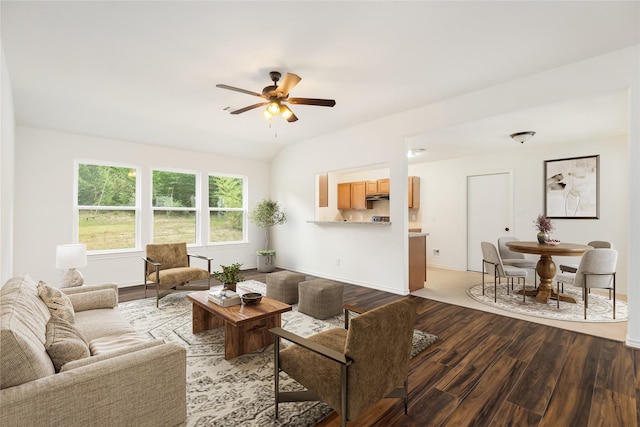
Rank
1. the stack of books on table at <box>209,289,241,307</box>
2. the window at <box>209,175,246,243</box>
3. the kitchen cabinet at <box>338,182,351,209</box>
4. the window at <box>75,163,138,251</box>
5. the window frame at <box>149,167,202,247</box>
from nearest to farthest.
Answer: the stack of books on table at <box>209,289,241,307</box>
the window at <box>75,163,138,251</box>
the window frame at <box>149,167,202,247</box>
the window at <box>209,175,246,243</box>
the kitchen cabinet at <box>338,182,351,209</box>

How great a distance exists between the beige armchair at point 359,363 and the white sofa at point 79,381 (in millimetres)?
618

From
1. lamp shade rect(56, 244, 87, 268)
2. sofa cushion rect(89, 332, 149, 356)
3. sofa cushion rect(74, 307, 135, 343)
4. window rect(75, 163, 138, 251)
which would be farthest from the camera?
window rect(75, 163, 138, 251)

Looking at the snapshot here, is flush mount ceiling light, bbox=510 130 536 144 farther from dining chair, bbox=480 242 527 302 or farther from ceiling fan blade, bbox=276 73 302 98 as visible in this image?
ceiling fan blade, bbox=276 73 302 98

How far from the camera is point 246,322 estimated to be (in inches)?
96.1

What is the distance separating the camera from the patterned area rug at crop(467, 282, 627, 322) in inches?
140

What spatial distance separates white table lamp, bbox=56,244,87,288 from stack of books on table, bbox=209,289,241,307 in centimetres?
181

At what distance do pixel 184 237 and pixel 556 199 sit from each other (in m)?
7.29

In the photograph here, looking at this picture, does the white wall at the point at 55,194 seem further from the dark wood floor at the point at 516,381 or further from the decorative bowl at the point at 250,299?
the dark wood floor at the point at 516,381

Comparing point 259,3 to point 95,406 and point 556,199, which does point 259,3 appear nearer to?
point 95,406

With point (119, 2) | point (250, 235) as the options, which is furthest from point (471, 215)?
point (119, 2)

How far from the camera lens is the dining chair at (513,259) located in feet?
15.9

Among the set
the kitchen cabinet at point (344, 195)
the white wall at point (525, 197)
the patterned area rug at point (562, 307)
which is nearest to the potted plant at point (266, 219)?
the kitchen cabinet at point (344, 195)

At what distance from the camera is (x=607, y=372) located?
2369mm

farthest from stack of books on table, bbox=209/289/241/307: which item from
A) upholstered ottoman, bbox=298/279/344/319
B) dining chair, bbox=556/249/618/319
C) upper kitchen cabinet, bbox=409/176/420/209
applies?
upper kitchen cabinet, bbox=409/176/420/209
